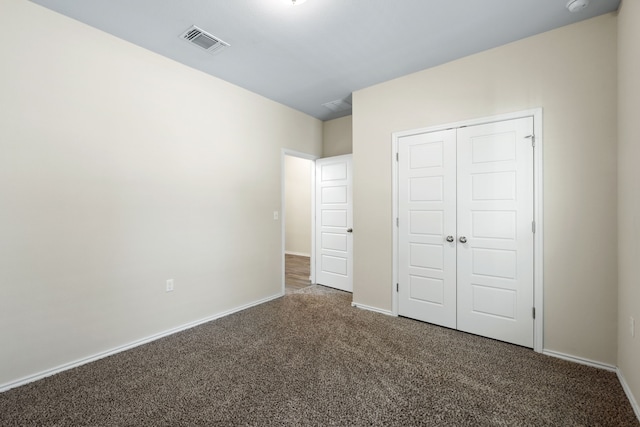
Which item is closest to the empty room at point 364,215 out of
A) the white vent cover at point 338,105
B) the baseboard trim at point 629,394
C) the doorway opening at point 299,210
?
the baseboard trim at point 629,394

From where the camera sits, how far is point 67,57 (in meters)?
2.23

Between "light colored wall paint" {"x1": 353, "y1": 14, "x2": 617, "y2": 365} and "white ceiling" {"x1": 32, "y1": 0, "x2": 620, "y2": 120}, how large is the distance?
0.19 metres

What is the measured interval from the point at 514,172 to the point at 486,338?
1.60 metres

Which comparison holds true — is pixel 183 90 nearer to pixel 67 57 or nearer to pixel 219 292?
pixel 67 57

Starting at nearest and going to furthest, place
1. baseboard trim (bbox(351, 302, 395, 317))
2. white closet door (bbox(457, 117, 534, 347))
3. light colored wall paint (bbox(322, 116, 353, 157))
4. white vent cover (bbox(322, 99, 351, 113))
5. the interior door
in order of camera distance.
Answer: white closet door (bbox(457, 117, 534, 347)) → baseboard trim (bbox(351, 302, 395, 317)) → white vent cover (bbox(322, 99, 351, 113)) → the interior door → light colored wall paint (bbox(322, 116, 353, 157))

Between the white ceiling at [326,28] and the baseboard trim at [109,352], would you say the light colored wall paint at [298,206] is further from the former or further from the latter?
the white ceiling at [326,28]

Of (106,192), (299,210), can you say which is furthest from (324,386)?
(299,210)

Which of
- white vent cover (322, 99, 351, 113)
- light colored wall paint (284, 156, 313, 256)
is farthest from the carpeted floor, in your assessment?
light colored wall paint (284, 156, 313, 256)

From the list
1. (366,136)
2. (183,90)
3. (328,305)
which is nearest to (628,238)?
(366,136)

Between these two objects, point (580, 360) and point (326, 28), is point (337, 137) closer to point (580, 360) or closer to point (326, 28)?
point (326, 28)

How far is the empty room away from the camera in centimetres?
192

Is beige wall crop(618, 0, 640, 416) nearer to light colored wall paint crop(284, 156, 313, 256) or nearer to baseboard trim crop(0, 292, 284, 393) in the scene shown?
baseboard trim crop(0, 292, 284, 393)

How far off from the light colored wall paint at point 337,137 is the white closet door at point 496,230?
1967 mm

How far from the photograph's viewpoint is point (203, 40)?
2.53 meters
